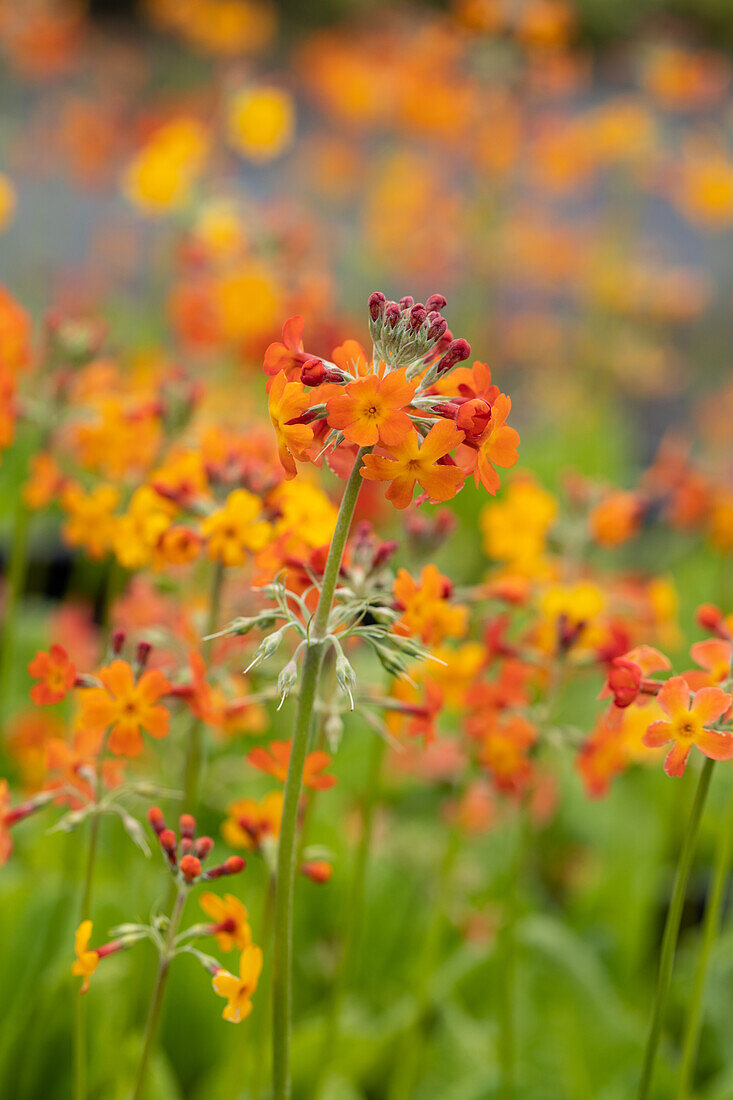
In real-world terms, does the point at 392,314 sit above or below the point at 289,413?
above

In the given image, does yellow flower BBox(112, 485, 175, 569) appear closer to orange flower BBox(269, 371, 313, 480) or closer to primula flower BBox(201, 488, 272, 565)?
primula flower BBox(201, 488, 272, 565)

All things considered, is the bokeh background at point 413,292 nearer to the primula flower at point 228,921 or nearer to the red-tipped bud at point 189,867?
the primula flower at point 228,921

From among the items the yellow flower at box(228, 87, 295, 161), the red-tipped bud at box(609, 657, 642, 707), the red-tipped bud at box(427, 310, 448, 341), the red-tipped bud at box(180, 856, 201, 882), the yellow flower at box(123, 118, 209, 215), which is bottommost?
the red-tipped bud at box(180, 856, 201, 882)

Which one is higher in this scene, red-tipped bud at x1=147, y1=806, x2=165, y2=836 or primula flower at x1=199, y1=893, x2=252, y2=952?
red-tipped bud at x1=147, y1=806, x2=165, y2=836

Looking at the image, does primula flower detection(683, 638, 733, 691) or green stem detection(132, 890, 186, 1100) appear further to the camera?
primula flower detection(683, 638, 733, 691)

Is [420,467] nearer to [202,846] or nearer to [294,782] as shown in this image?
[294,782]

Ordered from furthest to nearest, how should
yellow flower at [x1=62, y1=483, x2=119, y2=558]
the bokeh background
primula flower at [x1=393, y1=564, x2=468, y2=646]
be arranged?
the bokeh background
yellow flower at [x1=62, y1=483, x2=119, y2=558]
primula flower at [x1=393, y1=564, x2=468, y2=646]

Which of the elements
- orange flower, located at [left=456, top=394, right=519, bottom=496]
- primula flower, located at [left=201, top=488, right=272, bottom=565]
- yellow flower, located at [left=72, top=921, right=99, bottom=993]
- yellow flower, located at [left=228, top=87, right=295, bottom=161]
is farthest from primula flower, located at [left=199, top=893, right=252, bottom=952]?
yellow flower, located at [left=228, top=87, right=295, bottom=161]

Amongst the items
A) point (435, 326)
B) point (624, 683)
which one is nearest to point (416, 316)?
point (435, 326)

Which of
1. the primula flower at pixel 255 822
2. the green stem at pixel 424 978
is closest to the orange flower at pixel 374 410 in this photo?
the primula flower at pixel 255 822
